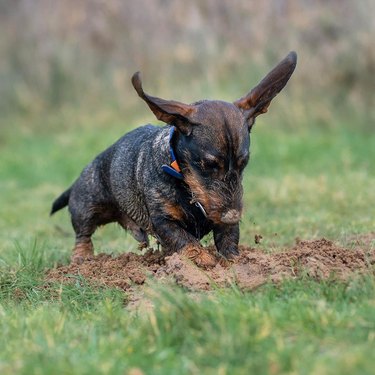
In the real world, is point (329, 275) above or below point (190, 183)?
below

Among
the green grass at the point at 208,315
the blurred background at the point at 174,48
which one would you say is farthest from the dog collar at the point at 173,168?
the blurred background at the point at 174,48

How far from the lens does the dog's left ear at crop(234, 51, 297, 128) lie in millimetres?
5871

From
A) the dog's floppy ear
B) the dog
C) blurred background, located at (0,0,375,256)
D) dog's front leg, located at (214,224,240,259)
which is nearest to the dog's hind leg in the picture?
the dog

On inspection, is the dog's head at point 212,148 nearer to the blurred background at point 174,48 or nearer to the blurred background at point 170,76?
the blurred background at point 170,76

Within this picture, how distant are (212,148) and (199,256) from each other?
0.79m

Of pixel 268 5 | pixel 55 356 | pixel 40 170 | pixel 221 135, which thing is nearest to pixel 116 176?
pixel 221 135

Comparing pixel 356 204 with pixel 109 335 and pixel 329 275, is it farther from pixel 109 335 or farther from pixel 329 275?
pixel 109 335

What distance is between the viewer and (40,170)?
13.9 m

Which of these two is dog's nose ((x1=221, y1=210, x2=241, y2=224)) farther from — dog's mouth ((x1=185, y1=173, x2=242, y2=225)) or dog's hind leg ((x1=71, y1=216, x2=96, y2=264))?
dog's hind leg ((x1=71, y1=216, x2=96, y2=264))

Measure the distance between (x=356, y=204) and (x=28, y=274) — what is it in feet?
14.9

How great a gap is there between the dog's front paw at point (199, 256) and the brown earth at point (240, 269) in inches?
2.8

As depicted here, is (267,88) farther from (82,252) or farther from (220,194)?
(82,252)

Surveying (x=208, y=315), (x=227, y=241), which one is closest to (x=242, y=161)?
(x=227, y=241)

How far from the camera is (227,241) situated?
19.9 feet
